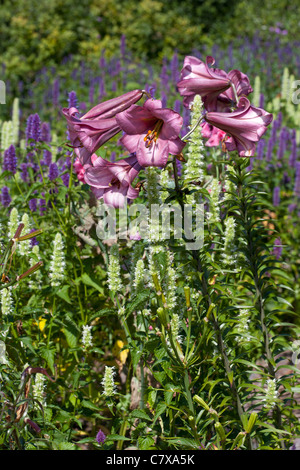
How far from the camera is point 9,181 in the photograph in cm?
308

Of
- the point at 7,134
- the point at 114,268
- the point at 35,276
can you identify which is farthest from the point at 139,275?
the point at 7,134

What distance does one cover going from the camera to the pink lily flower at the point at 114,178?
170 cm

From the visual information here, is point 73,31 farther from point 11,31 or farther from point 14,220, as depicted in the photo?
point 14,220

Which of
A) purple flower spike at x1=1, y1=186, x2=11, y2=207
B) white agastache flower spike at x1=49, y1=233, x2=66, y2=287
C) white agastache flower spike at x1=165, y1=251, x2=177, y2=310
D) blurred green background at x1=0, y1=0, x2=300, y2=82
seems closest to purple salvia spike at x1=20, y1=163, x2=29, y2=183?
purple flower spike at x1=1, y1=186, x2=11, y2=207

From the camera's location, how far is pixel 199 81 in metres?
1.83

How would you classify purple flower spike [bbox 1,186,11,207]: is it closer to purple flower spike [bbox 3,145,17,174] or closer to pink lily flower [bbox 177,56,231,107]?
purple flower spike [bbox 3,145,17,174]

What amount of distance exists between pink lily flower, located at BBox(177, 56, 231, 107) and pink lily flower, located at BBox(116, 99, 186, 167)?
0.24m

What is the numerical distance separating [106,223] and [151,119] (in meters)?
0.78

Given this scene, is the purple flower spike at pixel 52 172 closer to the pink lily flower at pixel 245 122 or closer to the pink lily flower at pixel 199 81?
the pink lily flower at pixel 199 81

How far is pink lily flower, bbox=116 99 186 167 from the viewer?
1577mm

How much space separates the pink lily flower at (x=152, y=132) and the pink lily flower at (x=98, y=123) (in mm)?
95

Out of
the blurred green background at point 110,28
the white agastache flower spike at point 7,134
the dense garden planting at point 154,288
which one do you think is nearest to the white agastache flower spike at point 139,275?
the dense garden planting at point 154,288

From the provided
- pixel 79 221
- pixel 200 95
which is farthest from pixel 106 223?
pixel 200 95

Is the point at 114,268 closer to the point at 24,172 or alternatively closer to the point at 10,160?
the point at 10,160
